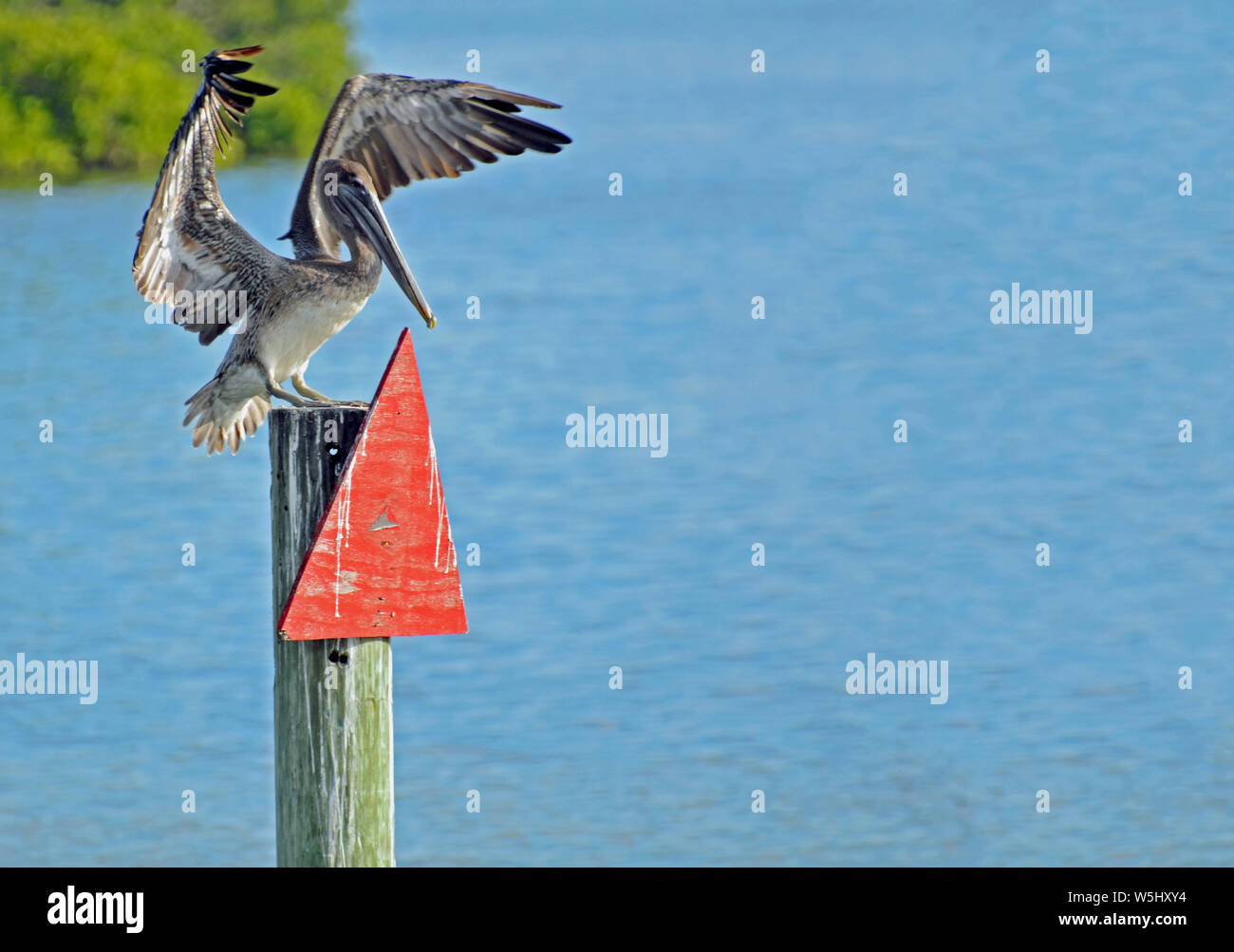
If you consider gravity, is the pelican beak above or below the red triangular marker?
above

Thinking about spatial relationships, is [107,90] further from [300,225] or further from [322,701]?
[322,701]

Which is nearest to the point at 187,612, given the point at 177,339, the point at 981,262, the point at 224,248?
the point at 224,248

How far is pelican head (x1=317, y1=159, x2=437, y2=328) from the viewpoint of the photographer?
639 cm

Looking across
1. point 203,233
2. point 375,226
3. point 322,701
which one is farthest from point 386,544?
point 203,233

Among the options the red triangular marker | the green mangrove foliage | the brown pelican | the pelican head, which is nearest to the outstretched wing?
the brown pelican

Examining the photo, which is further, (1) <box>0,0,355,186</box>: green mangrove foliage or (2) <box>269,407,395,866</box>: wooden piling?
(1) <box>0,0,355,186</box>: green mangrove foliage

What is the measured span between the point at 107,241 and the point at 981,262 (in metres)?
13.1

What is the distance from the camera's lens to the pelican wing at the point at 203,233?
6105mm

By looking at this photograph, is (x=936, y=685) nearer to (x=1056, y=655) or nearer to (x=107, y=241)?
(x=1056, y=655)

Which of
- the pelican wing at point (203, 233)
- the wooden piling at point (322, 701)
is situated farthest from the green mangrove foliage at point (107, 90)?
the wooden piling at point (322, 701)

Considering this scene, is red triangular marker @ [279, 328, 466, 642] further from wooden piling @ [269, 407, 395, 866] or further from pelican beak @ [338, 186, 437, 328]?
pelican beak @ [338, 186, 437, 328]

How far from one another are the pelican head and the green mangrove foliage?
2856cm

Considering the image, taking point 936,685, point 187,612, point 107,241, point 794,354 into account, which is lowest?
point 936,685

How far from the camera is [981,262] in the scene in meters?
23.2
